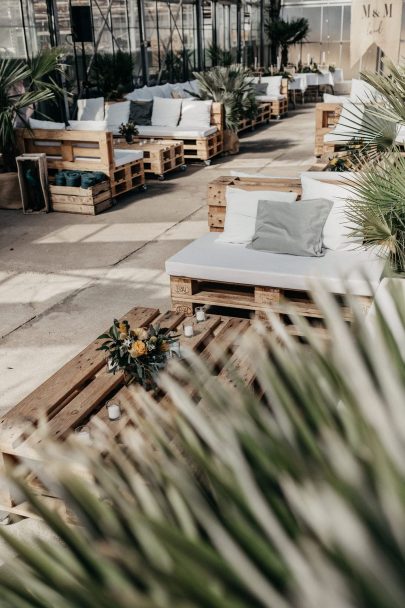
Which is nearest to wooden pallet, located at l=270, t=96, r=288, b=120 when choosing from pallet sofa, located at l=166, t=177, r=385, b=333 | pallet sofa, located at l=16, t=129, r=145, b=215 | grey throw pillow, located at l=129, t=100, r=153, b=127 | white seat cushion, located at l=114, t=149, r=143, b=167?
grey throw pillow, located at l=129, t=100, r=153, b=127

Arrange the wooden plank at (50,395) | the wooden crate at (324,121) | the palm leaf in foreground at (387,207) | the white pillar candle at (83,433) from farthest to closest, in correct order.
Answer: the wooden crate at (324,121) → the palm leaf in foreground at (387,207) → the wooden plank at (50,395) → the white pillar candle at (83,433)

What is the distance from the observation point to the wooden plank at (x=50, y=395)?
8.50 ft

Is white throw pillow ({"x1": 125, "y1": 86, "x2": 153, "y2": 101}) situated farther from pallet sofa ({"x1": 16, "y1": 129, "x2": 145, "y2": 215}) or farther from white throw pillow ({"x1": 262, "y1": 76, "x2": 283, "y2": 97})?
white throw pillow ({"x1": 262, "y1": 76, "x2": 283, "y2": 97})

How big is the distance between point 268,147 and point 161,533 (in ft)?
36.0

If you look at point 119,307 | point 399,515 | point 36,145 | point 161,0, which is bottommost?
point 119,307

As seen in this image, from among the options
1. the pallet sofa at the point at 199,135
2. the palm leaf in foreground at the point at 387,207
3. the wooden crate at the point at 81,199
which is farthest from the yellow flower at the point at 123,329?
the pallet sofa at the point at 199,135

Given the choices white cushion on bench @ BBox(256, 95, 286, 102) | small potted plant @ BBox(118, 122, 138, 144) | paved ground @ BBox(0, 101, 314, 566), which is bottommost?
paved ground @ BBox(0, 101, 314, 566)

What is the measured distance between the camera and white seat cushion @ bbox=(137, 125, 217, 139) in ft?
31.6

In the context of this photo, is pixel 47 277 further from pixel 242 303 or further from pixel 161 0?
pixel 161 0

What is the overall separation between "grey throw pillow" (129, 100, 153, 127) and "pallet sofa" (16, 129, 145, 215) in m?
2.69

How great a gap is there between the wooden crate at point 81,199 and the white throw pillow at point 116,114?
305 cm

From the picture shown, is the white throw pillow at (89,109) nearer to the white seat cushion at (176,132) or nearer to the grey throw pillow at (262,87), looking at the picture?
the white seat cushion at (176,132)

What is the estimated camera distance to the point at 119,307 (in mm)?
4566

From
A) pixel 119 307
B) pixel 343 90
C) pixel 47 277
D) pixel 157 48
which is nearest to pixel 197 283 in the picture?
pixel 119 307
